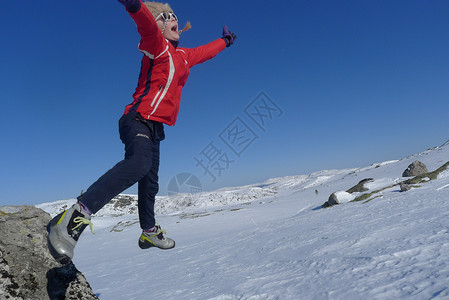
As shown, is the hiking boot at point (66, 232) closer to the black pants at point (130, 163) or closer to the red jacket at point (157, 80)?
the black pants at point (130, 163)

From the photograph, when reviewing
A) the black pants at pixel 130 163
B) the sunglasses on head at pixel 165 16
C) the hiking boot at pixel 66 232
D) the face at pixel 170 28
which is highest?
the sunglasses on head at pixel 165 16

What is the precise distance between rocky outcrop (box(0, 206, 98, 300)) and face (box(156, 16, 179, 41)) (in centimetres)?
210

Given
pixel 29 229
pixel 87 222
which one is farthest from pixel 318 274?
pixel 29 229

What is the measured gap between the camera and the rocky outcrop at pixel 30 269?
1.80 meters

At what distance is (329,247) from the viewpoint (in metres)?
2.64

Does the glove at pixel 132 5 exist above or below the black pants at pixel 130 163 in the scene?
above

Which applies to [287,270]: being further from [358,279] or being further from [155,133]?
[155,133]

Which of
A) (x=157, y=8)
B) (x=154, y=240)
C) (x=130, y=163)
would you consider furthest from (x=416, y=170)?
(x=130, y=163)

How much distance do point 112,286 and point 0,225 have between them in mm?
2101

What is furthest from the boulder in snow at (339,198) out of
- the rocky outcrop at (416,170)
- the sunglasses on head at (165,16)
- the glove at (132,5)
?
the glove at (132,5)

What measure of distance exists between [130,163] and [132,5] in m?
1.09

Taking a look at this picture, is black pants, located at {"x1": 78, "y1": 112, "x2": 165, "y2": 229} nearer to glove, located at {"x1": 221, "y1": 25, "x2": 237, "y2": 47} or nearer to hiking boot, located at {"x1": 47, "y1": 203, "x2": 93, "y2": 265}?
hiking boot, located at {"x1": 47, "y1": 203, "x2": 93, "y2": 265}

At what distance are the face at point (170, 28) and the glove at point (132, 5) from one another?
682mm

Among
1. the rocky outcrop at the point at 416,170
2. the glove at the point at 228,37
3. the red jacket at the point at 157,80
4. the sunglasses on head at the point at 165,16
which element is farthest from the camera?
the rocky outcrop at the point at 416,170
